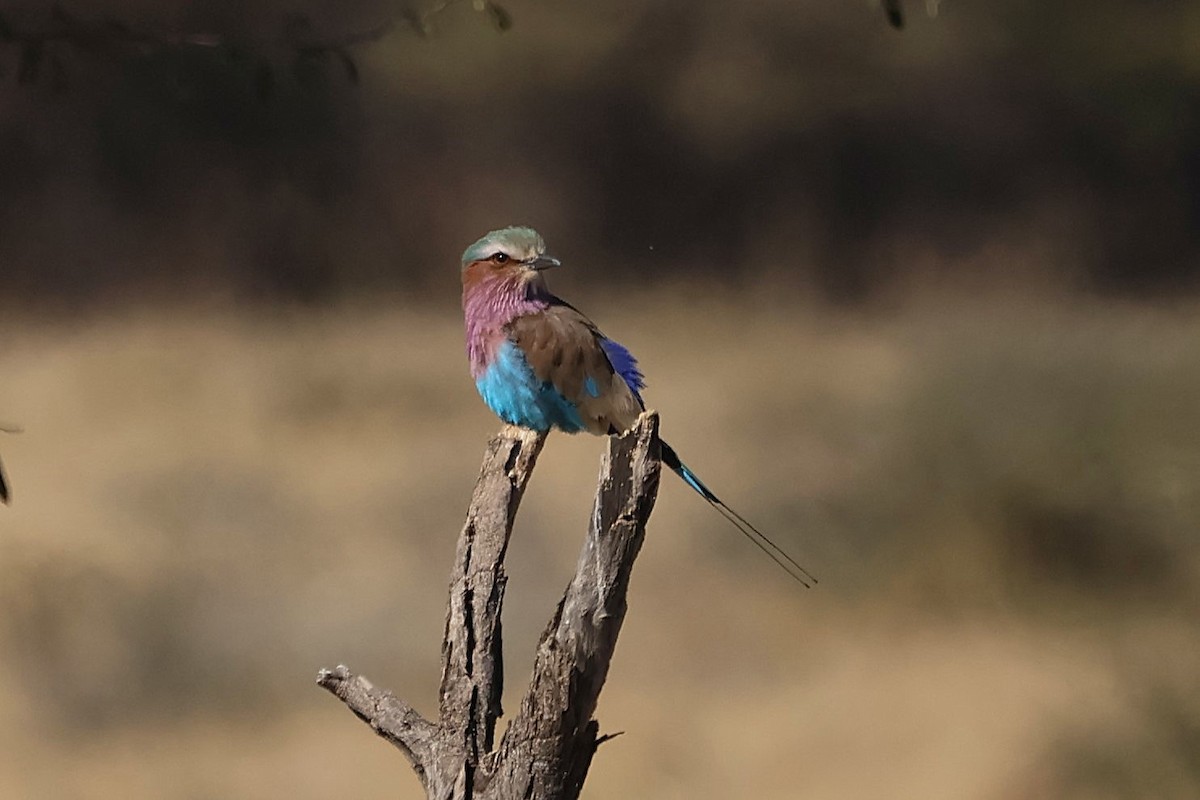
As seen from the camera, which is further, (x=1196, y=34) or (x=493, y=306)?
(x=1196, y=34)

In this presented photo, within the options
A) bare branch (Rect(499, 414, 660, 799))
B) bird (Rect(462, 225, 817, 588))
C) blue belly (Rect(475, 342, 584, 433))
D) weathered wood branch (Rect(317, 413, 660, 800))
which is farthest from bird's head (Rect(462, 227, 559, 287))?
bare branch (Rect(499, 414, 660, 799))

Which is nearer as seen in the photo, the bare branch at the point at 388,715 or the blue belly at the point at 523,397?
the bare branch at the point at 388,715

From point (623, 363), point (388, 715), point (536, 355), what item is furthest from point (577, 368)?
point (388, 715)

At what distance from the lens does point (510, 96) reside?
3.94 m

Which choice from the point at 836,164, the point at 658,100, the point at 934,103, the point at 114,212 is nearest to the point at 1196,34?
the point at 934,103

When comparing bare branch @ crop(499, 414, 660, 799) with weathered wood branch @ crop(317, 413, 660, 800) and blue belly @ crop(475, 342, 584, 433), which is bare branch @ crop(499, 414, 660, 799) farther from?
blue belly @ crop(475, 342, 584, 433)

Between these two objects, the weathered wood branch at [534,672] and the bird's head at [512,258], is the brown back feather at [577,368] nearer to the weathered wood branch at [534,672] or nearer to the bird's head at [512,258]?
the bird's head at [512,258]

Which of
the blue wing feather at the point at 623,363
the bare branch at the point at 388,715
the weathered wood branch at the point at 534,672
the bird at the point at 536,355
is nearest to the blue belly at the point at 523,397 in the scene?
the bird at the point at 536,355

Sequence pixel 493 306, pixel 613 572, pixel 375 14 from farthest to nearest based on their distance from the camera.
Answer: pixel 375 14 → pixel 493 306 → pixel 613 572

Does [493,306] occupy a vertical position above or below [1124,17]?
below

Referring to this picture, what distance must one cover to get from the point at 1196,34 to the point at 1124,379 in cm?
89

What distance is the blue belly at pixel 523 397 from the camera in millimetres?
2135

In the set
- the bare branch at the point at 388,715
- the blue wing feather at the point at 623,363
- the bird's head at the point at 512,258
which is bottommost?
the bare branch at the point at 388,715

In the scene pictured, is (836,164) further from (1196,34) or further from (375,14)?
(375,14)
